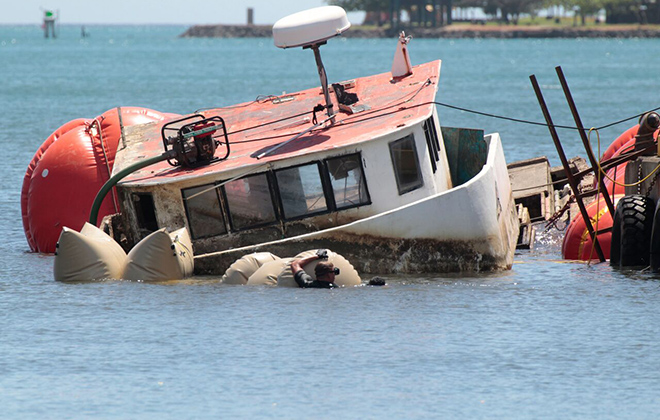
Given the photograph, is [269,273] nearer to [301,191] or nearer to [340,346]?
[301,191]

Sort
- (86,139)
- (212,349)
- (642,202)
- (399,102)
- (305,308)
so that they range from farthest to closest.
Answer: (86,139) → (399,102) → (642,202) → (305,308) → (212,349)

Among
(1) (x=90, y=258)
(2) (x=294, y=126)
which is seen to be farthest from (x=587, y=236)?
(1) (x=90, y=258)

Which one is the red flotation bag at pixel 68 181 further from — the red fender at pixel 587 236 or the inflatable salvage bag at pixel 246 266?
the red fender at pixel 587 236

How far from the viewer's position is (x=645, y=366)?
1316 centimetres

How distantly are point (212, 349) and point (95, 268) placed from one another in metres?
3.93

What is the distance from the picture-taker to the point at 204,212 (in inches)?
666

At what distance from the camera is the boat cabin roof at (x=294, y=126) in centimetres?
1686

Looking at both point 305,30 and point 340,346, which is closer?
point 340,346

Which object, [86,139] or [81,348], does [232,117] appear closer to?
[86,139]

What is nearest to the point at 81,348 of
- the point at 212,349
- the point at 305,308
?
the point at 212,349

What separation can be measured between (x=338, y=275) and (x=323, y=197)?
116 cm

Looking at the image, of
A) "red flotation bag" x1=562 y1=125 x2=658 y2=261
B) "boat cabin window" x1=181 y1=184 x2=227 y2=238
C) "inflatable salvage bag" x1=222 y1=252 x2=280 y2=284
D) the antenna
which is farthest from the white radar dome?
"red flotation bag" x1=562 y1=125 x2=658 y2=261

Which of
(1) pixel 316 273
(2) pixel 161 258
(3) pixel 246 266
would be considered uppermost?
(2) pixel 161 258

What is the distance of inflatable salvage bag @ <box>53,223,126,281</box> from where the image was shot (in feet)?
55.5
